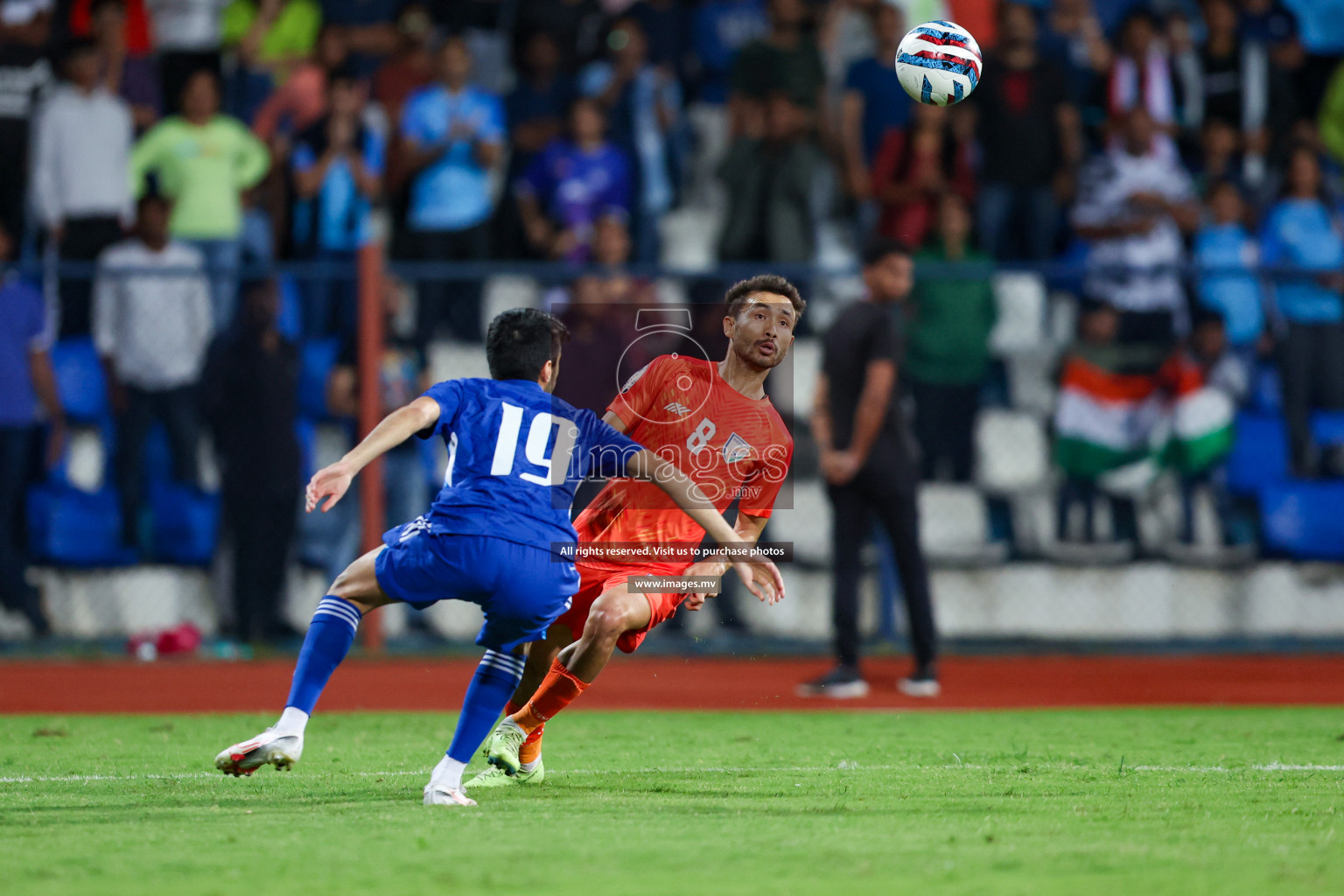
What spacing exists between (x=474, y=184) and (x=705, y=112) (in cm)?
Answer: 226

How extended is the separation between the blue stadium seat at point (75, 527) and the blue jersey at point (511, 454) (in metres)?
6.64

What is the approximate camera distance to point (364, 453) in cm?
504

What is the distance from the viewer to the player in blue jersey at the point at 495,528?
5.46m

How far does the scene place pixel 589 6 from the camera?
13727 mm

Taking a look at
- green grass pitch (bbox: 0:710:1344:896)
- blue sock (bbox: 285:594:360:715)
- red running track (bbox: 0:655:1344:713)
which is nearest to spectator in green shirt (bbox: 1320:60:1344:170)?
red running track (bbox: 0:655:1344:713)

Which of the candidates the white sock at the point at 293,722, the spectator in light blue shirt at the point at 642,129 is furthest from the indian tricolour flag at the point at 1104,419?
the white sock at the point at 293,722

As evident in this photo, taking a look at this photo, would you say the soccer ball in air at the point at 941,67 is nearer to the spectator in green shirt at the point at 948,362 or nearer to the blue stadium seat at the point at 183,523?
the spectator in green shirt at the point at 948,362

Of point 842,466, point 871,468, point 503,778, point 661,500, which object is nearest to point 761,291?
point 661,500

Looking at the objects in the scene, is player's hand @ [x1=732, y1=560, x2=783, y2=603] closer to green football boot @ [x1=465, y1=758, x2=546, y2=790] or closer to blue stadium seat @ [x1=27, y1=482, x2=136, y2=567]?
green football boot @ [x1=465, y1=758, x2=546, y2=790]

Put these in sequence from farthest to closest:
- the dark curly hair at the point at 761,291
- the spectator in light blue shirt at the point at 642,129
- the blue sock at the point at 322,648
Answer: the spectator in light blue shirt at the point at 642,129
the dark curly hair at the point at 761,291
the blue sock at the point at 322,648

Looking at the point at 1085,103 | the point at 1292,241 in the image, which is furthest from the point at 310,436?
the point at 1292,241

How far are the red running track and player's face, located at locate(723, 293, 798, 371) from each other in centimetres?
324

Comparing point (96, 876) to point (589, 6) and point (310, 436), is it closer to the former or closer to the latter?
point (310, 436)

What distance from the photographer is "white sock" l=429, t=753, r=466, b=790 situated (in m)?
5.59
